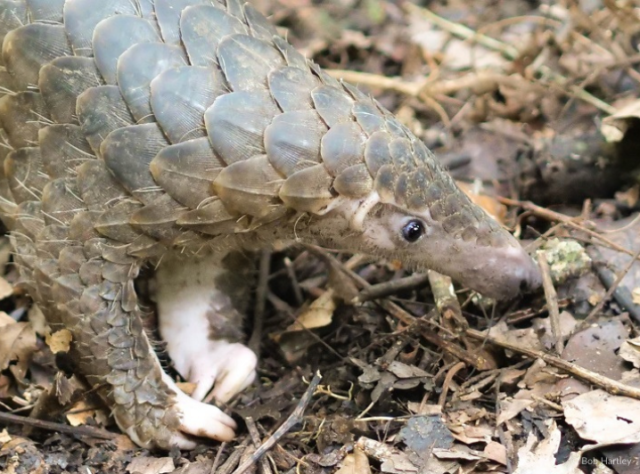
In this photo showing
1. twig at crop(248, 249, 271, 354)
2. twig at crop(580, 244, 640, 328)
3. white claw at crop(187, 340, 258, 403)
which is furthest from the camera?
twig at crop(248, 249, 271, 354)

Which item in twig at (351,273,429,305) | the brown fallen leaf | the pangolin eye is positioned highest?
the pangolin eye

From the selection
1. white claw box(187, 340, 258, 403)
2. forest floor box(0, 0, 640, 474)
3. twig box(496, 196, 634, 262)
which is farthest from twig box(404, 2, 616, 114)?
white claw box(187, 340, 258, 403)

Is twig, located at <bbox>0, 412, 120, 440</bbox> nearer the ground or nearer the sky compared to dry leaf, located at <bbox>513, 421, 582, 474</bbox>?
nearer the sky

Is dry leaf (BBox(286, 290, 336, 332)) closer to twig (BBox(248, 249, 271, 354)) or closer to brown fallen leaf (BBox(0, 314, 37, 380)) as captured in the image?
twig (BBox(248, 249, 271, 354))

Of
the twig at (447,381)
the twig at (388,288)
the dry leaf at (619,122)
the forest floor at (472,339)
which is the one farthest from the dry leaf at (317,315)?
the dry leaf at (619,122)

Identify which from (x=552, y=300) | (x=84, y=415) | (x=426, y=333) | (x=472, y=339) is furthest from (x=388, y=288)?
(x=84, y=415)

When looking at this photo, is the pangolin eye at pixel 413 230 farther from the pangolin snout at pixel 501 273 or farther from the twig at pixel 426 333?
the twig at pixel 426 333

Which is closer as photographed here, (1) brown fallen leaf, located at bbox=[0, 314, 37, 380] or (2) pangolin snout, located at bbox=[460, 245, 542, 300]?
(2) pangolin snout, located at bbox=[460, 245, 542, 300]
